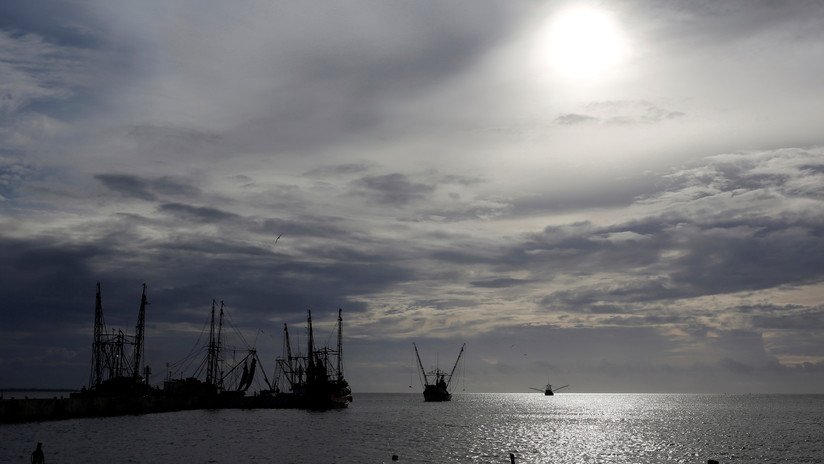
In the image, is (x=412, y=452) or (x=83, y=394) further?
(x=83, y=394)

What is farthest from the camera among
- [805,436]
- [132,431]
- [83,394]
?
[83,394]

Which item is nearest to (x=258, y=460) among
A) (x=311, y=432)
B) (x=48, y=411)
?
(x=311, y=432)

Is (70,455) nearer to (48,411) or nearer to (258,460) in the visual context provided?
(258,460)

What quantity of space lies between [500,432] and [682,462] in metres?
56.8

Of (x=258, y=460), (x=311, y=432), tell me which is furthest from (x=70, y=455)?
(x=311, y=432)

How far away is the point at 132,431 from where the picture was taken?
132000mm

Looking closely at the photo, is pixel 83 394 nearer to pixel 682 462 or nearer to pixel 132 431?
pixel 132 431

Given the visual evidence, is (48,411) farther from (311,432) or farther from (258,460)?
(258,460)

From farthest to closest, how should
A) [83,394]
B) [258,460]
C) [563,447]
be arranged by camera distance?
[83,394]
[563,447]
[258,460]

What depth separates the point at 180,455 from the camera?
3664 inches

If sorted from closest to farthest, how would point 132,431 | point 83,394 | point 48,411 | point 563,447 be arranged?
point 563,447, point 132,431, point 48,411, point 83,394

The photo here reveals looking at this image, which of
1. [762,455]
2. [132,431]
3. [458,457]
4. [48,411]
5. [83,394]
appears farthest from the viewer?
[83,394]

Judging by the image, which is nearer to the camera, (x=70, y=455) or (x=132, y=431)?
(x=70, y=455)

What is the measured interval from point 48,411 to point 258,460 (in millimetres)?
83624
